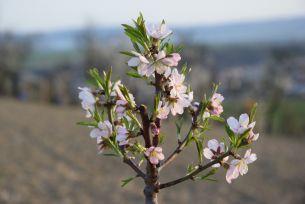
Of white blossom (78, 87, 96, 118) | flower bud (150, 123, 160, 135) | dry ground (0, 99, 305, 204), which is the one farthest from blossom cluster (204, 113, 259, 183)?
dry ground (0, 99, 305, 204)

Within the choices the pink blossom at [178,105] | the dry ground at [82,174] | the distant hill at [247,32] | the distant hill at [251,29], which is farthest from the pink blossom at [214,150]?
the distant hill at [251,29]

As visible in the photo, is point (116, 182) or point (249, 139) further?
point (116, 182)

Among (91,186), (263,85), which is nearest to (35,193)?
(91,186)

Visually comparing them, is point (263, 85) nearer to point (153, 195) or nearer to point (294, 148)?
point (294, 148)

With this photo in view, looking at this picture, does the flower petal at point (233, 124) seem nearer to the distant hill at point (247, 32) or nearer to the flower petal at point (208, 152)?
Result: the flower petal at point (208, 152)

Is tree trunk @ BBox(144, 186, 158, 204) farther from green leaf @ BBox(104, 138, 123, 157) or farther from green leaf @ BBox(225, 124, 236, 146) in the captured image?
→ green leaf @ BBox(225, 124, 236, 146)

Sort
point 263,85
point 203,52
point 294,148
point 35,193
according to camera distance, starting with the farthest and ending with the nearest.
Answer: point 203,52 → point 263,85 → point 294,148 → point 35,193

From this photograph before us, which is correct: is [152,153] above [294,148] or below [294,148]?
above
